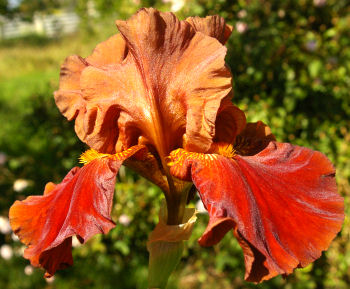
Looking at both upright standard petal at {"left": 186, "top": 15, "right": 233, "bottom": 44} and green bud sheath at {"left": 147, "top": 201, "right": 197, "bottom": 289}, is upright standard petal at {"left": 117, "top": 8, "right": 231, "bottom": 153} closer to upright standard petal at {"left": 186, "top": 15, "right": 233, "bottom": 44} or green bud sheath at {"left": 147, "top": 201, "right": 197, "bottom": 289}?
upright standard petal at {"left": 186, "top": 15, "right": 233, "bottom": 44}

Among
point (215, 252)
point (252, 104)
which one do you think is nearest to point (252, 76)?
point (252, 104)

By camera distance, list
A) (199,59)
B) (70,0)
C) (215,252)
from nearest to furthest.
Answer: (199,59) < (215,252) < (70,0)

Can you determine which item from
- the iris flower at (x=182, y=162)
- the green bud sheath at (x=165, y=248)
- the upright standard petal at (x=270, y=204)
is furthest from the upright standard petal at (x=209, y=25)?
the green bud sheath at (x=165, y=248)

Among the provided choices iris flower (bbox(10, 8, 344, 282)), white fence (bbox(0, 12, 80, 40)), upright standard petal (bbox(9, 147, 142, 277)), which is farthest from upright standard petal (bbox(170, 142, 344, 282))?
white fence (bbox(0, 12, 80, 40))

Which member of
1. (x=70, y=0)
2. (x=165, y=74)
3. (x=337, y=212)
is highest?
(x=165, y=74)

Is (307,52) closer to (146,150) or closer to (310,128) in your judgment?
(310,128)

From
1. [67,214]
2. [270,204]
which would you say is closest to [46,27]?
[67,214]

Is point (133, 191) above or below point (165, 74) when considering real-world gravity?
below

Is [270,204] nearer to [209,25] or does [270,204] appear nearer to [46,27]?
[209,25]
